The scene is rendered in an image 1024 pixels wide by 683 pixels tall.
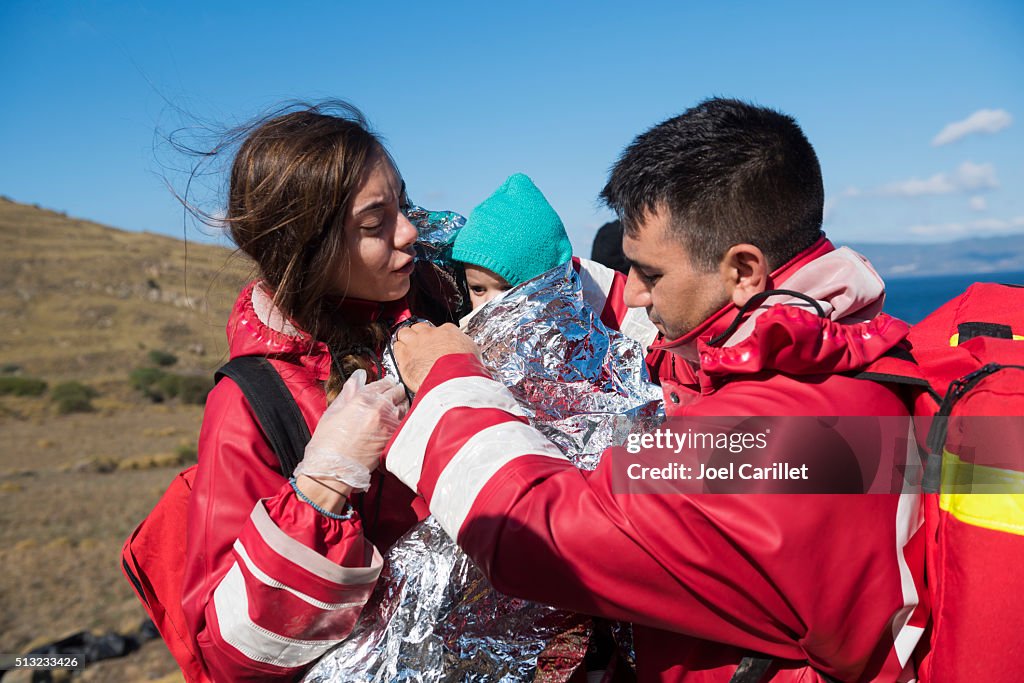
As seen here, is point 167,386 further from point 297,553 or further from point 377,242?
point 297,553

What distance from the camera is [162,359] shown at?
30734 millimetres

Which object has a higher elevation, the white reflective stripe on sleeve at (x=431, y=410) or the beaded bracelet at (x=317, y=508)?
the white reflective stripe on sleeve at (x=431, y=410)

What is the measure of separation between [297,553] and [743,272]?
50.9 inches

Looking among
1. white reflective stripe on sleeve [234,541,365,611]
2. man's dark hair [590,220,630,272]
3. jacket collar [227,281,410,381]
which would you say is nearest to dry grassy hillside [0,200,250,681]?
jacket collar [227,281,410,381]

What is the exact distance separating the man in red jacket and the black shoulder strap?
368 mm

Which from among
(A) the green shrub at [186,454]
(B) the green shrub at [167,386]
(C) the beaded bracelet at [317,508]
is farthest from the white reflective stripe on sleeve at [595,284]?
(B) the green shrub at [167,386]

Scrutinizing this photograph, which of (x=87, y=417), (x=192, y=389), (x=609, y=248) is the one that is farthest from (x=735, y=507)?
(x=192, y=389)

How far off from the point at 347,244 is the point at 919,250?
430ft

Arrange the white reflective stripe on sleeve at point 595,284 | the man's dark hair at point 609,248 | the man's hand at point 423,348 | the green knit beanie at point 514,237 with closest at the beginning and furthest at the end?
the man's hand at point 423,348 < the green knit beanie at point 514,237 < the white reflective stripe on sleeve at point 595,284 < the man's dark hair at point 609,248

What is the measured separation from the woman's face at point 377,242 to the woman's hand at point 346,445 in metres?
0.45

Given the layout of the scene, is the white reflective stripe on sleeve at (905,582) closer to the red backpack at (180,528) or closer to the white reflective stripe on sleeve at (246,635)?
the white reflective stripe on sleeve at (246,635)

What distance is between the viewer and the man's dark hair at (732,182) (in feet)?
6.37

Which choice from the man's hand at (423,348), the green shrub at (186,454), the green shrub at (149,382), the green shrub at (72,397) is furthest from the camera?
the green shrub at (149,382)

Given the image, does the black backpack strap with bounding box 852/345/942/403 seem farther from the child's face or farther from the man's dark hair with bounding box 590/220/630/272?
the man's dark hair with bounding box 590/220/630/272
